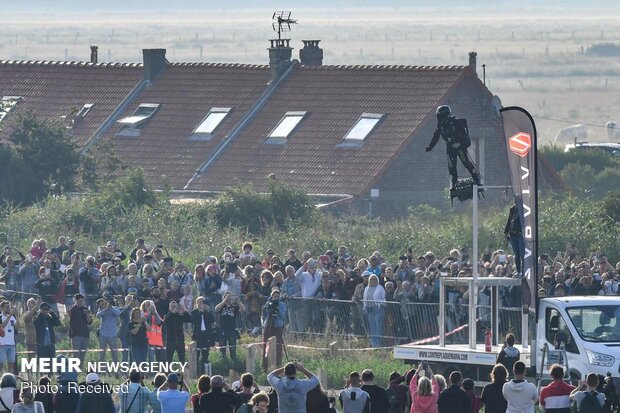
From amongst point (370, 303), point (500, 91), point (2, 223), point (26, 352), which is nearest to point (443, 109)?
point (370, 303)

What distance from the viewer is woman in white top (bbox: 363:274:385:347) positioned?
3219 cm

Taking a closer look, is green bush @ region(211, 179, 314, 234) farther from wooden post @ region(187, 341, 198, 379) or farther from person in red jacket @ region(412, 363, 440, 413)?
person in red jacket @ region(412, 363, 440, 413)

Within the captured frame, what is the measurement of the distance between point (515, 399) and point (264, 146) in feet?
114

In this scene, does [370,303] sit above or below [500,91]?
below

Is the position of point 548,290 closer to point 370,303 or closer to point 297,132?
point 370,303

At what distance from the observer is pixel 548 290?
1280 inches

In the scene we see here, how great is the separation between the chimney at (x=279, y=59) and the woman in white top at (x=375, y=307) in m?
27.3

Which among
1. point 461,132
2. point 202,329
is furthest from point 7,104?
point 461,132

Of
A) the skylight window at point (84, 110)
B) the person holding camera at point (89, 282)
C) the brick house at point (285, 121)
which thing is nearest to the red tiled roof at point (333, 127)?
the brick house at point (285, 121)

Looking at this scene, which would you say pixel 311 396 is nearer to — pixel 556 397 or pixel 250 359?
pixel 556 397

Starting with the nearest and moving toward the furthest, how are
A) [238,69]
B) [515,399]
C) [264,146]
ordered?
[515,399] < [264,146] < [238,69]

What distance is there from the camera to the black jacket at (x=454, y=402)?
866 inches

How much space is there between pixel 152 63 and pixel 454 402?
1605 inches

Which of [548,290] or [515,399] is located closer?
[515,399]
